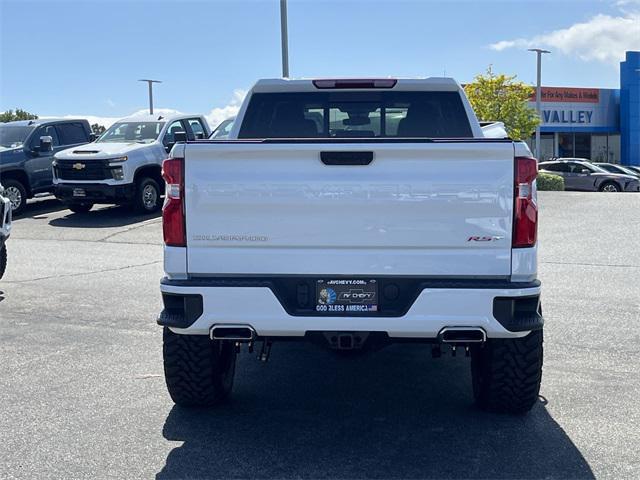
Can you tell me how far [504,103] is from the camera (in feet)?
120

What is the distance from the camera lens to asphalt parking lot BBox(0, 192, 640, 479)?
4152 mm

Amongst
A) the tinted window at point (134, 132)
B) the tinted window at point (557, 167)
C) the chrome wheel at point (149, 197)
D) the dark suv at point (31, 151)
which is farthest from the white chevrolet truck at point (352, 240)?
the tinted window at point (557, 167)

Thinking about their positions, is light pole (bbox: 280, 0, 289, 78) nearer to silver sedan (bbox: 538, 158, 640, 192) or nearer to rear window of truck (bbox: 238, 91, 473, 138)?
silver sedan (bbox: 538, 158, 640, 192)

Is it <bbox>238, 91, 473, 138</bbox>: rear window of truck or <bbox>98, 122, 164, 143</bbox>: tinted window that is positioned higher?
<bbox>98, 122, 164, 143</bbox>: tinted window

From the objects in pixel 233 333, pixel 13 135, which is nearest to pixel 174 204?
pixel 233 333

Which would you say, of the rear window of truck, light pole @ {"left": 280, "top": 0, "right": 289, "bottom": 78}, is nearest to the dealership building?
light pole @ {"left": 280, "top": 0, "right": 289, "bottom": 78}

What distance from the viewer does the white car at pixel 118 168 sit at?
51.5ft

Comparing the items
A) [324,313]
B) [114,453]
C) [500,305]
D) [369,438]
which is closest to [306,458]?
[369,438]

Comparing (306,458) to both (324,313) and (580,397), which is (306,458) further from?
(580,397)

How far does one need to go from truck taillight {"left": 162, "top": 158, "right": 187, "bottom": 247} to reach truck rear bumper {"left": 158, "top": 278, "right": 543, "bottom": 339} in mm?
241

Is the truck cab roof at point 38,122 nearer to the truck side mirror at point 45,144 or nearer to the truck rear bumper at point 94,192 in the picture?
the truck side mirror at point 45,144

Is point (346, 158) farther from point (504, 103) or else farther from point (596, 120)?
point (596, 120)

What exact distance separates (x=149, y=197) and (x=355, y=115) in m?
11.2

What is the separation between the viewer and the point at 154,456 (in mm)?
4254
